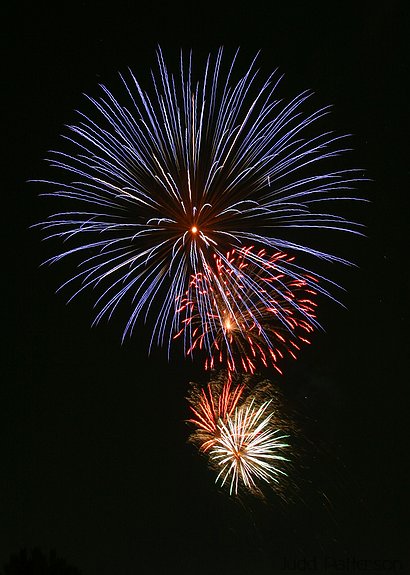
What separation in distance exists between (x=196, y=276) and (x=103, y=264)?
2550 mm

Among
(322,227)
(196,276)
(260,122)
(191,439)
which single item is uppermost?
(260,122)

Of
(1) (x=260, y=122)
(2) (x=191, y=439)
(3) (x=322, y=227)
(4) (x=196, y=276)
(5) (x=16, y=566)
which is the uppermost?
(1) (x=260, y=122)

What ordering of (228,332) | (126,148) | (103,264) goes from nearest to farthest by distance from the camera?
1. (126,148)
2. (103,264)
3. (228,332)

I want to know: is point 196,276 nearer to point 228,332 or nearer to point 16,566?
point 228,332

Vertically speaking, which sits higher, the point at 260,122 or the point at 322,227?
the point at 260,122

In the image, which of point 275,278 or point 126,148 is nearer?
point 126,148

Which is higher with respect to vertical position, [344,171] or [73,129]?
[344,171]

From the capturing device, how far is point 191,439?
25.4 m

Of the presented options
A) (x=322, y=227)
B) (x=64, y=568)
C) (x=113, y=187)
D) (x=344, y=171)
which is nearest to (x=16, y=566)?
(x=64, y=568)

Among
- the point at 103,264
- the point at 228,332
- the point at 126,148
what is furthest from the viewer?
the point at 228,332

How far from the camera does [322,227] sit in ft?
71.1

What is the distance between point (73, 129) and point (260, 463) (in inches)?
442

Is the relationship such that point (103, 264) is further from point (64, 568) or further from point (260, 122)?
point (64, 568)

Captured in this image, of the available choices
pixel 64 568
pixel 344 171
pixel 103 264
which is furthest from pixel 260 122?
pixel 64 568
